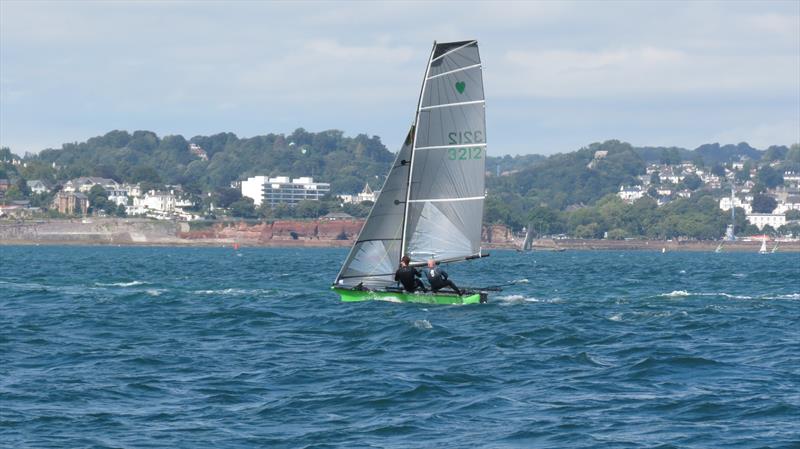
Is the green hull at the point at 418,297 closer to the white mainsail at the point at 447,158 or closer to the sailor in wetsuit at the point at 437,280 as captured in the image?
the sailor in wetsuit at the point at 437,280

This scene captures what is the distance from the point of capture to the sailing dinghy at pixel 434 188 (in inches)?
1522

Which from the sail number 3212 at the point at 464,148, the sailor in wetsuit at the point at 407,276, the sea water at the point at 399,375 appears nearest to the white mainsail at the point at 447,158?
the sail number 3212 at the point at 464,148

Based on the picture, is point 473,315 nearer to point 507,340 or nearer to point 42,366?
point 507,340

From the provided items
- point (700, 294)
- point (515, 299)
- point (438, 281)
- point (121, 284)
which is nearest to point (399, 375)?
point (438, 281)

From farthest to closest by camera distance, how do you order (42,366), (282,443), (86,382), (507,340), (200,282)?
(200,282) → (507,340) → (42,366) → (86,382) → (282,443)

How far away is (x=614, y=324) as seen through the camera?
33.8m

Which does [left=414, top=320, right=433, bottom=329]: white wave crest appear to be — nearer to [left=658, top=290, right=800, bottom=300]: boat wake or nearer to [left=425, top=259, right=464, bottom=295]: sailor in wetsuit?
[left=425, top=259, right=464, bottom=295]: sailor in wetsuit

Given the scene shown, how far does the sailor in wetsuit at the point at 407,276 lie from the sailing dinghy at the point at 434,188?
0.68m

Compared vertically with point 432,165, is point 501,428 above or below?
below

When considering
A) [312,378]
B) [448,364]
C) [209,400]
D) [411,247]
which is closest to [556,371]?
[448,364]

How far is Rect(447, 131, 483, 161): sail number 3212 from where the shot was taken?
128 ft

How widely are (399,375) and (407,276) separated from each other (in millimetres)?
13539

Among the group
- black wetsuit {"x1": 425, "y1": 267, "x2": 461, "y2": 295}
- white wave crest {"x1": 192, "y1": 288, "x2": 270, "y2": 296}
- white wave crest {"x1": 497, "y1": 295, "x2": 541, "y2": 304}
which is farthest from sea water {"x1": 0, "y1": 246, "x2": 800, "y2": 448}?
white wave crest {"x1": 192, "y1": 288, "x2": 270, "y2": 296}

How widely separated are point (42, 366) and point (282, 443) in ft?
27.4
